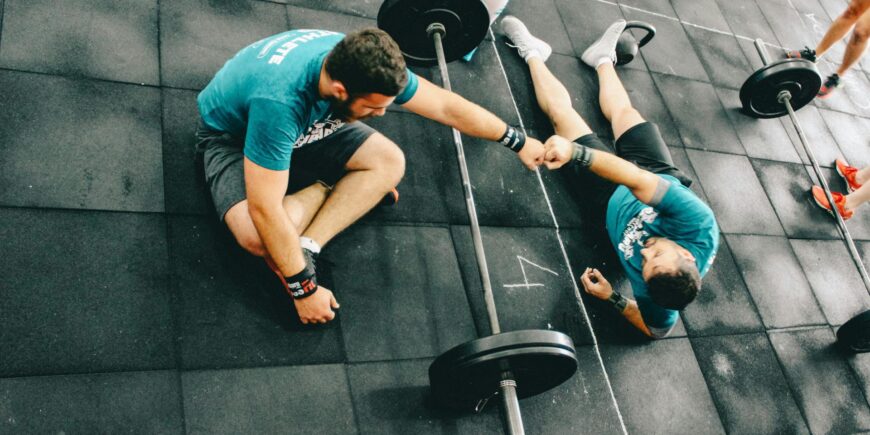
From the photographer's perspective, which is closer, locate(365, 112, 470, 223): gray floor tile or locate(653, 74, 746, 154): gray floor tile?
locate(365, 112, 470, 223): gray floor tile

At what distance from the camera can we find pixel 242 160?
2.08m

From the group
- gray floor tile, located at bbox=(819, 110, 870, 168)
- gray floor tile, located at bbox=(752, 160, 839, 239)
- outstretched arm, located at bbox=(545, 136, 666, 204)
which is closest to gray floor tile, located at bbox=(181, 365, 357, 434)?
outstretched arm, located at bbox=(545, 136, 666, 204)

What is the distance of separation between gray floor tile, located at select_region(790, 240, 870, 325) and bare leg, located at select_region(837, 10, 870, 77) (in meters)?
1.53

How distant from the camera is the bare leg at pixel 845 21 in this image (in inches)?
153

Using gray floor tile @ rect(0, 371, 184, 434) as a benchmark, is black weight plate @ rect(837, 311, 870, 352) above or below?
below

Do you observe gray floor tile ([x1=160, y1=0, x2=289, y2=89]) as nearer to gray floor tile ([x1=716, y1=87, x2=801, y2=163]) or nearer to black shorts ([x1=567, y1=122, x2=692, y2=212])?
black shorts ([x1=567, y1=122, x2=692, y2=212])

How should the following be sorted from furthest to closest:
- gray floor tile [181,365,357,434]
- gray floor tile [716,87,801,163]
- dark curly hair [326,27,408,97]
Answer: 1. gray floor tile [716,87,801,163]
2. gray floor tile [181,365,357,434]
3. dark curly hair [326,27,408,97]

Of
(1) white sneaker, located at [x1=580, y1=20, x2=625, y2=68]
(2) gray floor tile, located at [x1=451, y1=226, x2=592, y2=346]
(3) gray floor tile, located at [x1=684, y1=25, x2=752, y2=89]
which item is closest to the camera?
(2) gray floor tile, located at [x1=451, y1=226, x2=592, y2=346]

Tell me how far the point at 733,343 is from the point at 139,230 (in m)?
2.73

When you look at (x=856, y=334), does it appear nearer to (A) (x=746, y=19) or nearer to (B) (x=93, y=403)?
(A) (x=746, y=19)

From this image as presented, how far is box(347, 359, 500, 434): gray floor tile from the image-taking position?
2.05 meters

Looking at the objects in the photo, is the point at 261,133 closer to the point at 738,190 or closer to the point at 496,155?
the point at 496,155

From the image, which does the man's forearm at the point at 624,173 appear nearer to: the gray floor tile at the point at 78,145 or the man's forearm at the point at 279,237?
the man's forearm at the point at 279,237

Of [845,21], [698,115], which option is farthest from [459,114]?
[845,21]
